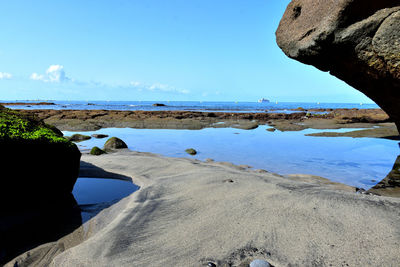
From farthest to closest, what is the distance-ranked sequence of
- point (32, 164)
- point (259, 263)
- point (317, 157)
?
point (317, 157) → point (32, 164) → point (259, 263)

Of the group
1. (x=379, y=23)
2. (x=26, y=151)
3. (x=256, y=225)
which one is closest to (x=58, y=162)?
(x=26, y=151)

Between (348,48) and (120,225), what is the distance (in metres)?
5.37

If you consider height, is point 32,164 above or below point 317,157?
above

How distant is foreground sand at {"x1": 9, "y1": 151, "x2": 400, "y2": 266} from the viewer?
2.88 meters

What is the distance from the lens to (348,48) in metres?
4.87

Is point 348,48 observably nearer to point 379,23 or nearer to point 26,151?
point 379,23

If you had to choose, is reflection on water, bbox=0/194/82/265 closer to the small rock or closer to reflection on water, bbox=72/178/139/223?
reflection on water, bbox=72/178/139/223

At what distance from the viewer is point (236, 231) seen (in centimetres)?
342

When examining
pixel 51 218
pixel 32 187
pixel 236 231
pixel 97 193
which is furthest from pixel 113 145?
pixel 236 231

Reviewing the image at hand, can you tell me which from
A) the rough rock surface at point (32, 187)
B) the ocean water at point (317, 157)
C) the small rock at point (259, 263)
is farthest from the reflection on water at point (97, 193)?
the ocean water at point (317, 157)

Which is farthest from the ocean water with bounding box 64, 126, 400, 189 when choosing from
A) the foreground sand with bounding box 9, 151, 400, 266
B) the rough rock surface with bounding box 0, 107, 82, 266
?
the rough rock surface with bounding box 0, 107, 82, 266

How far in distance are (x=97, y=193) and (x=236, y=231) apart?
139 inches

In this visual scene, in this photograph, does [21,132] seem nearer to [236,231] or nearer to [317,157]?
[236,231]

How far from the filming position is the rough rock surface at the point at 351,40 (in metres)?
4.39
